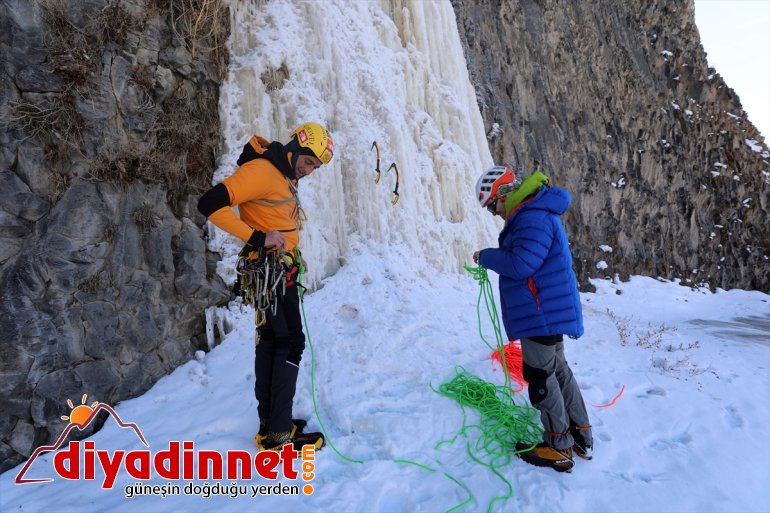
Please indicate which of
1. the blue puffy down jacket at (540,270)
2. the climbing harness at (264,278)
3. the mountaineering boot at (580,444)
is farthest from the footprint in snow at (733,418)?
the climbing harness at (264,278)

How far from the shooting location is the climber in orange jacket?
3016 millimetres

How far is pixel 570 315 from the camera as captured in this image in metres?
2.98

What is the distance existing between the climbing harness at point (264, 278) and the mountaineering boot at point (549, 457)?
2094mm

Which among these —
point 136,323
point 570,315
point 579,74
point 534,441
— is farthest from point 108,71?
point 579,74

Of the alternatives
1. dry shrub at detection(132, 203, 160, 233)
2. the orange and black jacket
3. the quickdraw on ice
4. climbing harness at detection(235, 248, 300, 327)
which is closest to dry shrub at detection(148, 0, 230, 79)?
dry shrub at detection(132, 203, 160, 233)

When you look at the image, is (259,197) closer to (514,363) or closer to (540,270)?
(540,270)

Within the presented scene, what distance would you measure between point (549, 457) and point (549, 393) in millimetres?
439

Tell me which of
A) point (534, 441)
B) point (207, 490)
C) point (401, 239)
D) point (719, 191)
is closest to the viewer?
point (207, 490)

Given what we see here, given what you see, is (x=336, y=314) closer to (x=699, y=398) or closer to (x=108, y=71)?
(x=108, y=71)

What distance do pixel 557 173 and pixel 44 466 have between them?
1700cm

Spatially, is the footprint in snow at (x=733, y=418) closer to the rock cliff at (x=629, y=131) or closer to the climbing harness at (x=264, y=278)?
the climbing harness at (x=264, y=278)

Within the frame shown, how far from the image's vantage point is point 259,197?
3062 mm

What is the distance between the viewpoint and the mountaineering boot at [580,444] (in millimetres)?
3072

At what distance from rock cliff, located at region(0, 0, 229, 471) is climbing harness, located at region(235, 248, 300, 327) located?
167 cm
